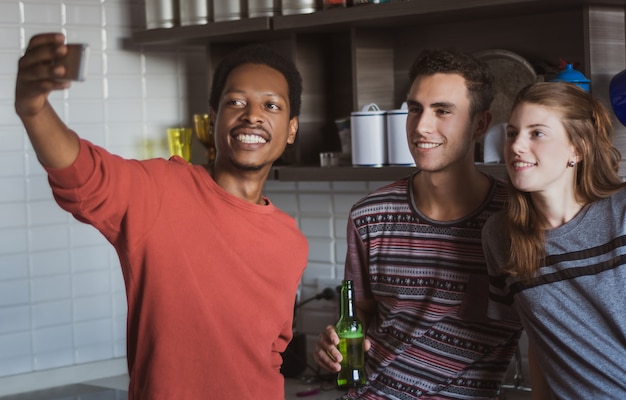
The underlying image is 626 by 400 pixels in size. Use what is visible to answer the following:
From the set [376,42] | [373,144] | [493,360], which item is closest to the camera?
[493,360]

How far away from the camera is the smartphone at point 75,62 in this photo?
1.22m

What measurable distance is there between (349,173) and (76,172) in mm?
1339

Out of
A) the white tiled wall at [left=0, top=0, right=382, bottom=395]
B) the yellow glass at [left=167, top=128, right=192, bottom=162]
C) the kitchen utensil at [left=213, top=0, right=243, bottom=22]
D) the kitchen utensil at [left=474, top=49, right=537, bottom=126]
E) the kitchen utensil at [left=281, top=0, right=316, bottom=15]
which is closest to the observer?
the kitchen utensil at [left=474, top=49, right=537, bottom=126]

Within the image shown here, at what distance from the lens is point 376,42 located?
287 cm

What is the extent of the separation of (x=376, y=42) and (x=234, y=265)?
1.25 m

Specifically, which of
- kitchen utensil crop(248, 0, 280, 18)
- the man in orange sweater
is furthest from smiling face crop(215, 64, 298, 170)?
kitchen utensil crop(248, 0, 280, 18)

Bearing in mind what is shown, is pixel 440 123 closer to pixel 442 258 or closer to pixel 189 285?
pixel 442 258

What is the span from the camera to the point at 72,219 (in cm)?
318

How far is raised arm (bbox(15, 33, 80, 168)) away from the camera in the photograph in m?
1.27

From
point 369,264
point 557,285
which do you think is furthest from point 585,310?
point 369,264

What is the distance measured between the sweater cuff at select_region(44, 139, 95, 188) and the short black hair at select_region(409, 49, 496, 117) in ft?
3.04

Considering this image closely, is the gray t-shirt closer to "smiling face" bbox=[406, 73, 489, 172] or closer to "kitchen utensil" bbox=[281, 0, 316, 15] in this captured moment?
"smiling face" bbox=[406, 73, 489, 172]

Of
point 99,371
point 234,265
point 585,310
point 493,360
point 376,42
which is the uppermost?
point 376,42

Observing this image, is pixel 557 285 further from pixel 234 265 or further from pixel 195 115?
pixel 195 115
